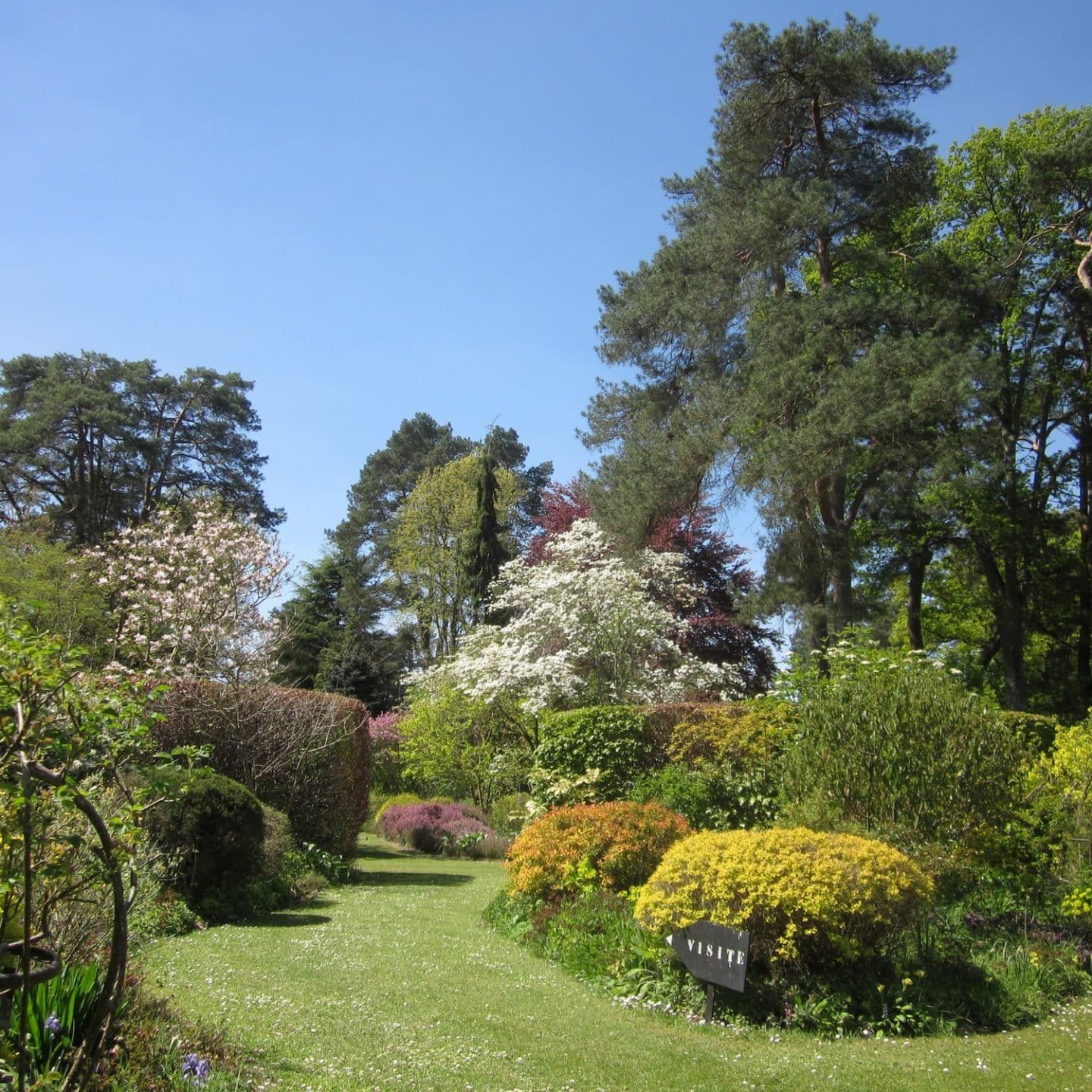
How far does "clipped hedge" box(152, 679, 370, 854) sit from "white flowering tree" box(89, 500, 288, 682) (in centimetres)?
469

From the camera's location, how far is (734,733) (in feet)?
37.9

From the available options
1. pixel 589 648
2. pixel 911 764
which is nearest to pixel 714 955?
pixel 911 764

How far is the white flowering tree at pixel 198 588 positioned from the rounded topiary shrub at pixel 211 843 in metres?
8.57

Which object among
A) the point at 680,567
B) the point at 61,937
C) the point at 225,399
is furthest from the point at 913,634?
the point at 225,399

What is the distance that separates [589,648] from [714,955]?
1195cm

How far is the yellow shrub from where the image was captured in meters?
11.2

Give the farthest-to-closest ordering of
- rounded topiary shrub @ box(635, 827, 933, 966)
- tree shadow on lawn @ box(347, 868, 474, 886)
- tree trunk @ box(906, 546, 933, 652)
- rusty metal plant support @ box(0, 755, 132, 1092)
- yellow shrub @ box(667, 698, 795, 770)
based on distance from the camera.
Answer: tree trunk @ box(906, 546, 933, 652) → tree shadow on lawn @ box(347, 868, 474, 886) → yellow shrub @ box(667, 698, 795, 770) → rounded topiary shrub @ box(635, 827, 933, 966) → rusty metal plant support @ box(0, 755, 132, 1092)

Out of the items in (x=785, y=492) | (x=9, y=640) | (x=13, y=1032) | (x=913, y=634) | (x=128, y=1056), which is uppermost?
(x=785, y=492)

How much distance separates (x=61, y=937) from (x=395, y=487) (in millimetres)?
41778

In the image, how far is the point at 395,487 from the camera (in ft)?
150

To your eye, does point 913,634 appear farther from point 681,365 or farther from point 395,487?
point 395,487

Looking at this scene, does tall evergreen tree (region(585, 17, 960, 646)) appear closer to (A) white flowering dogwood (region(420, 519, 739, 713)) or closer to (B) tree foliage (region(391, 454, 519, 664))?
(A) white flowering dogwood (region(420, 519, 739, 713))

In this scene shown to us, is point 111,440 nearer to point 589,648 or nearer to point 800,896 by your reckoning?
point 589,648

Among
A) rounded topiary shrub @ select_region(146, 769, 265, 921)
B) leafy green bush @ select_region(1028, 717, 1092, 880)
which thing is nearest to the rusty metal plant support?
rounded topiary shrub @ select_region(146, 769, 265, 921)
